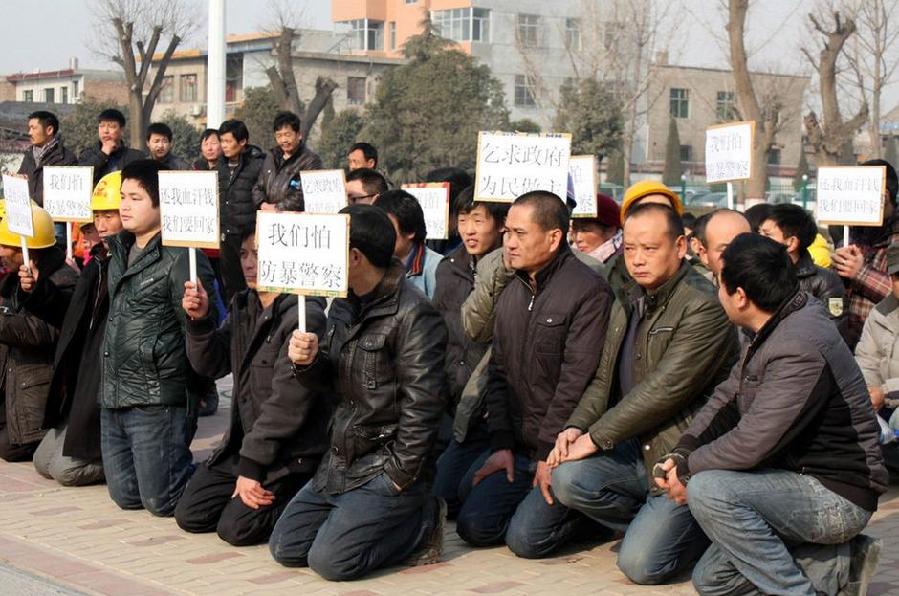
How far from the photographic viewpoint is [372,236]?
642 centimetres

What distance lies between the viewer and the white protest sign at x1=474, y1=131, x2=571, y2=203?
25.8ft

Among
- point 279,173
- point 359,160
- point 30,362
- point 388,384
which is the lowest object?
point 30,362

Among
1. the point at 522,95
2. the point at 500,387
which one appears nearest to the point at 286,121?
the point at 500,387

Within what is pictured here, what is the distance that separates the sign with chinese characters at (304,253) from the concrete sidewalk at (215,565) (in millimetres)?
1374

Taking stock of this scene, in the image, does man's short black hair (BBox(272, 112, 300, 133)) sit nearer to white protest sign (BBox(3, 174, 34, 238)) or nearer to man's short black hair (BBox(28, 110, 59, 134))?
man's short black hair (BBox(28, 110, 59, 134))

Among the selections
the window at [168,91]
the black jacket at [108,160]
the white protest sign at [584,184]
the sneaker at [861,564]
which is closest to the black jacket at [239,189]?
the black jacket at [108,160]

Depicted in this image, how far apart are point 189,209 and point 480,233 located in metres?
1.69

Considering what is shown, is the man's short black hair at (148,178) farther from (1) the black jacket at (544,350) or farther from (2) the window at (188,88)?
(2) the window at (188,88)

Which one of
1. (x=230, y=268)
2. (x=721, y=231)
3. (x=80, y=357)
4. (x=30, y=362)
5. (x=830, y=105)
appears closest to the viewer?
(x=721, y=231)

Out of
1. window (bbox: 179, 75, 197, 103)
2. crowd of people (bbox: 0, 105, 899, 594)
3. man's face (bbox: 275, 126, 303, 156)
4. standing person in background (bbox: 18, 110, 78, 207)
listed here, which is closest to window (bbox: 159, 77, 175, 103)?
window (bbox: 179, 75, 197, 103)

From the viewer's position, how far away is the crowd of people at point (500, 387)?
5.61 m

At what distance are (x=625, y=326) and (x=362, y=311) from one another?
4.27 feet

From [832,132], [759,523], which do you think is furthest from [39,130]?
[832,132]

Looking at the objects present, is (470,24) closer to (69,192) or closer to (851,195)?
(69,192)
